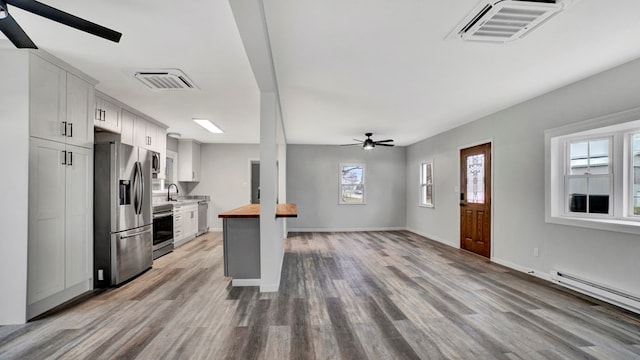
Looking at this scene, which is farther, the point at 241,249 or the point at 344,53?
the point at 241,249

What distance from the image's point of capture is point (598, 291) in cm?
326

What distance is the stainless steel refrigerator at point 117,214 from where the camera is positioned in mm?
3674

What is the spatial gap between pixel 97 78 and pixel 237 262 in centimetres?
278

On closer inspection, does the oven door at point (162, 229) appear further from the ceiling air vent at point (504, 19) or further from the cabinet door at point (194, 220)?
the ceiling air vent at point (504, 19)

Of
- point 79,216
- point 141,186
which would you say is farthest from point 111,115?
point 79,216

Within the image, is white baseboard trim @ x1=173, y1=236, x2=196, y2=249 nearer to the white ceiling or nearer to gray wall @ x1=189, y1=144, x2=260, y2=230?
gray wall @ x1=189, y1=144, x2=260, y2=230

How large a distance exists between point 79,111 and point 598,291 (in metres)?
6.23

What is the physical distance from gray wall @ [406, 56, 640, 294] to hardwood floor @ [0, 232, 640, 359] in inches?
15.6

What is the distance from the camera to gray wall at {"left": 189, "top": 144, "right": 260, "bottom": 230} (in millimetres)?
8234

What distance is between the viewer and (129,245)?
4.00m

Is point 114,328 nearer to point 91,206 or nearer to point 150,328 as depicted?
point 150,328

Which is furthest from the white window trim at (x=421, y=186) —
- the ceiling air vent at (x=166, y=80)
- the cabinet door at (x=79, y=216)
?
the cabinet door at (x=79, y=216)

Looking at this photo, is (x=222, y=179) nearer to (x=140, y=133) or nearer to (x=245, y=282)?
(x=140, y=133)

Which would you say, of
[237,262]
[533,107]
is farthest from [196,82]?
[533,107]
